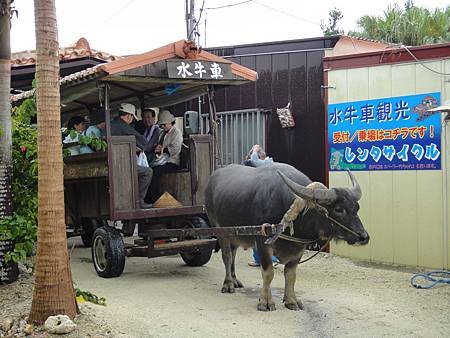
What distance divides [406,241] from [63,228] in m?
5.36

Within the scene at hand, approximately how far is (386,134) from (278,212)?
10.5 feet

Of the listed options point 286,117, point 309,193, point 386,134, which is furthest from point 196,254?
point 386,134

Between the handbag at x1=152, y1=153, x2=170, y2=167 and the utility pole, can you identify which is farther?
the utility pole

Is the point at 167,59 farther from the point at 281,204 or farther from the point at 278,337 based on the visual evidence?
the point at 278,337

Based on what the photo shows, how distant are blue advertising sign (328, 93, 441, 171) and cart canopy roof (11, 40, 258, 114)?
1.95 metres

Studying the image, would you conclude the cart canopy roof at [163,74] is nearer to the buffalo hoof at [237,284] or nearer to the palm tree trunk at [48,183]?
the palm tree trunk at [48,183]

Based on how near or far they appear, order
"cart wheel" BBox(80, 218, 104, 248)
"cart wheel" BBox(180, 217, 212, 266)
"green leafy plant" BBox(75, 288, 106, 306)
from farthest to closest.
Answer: "cart wheel" BBox(80, 218, 104, 248) < "cart wheel" BBox(180, 217, 212, 266) < "green leafy plant" BBox(75, 288, 106, 306)

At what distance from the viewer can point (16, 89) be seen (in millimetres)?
11797

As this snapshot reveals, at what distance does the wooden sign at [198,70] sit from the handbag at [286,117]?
254 centimetres

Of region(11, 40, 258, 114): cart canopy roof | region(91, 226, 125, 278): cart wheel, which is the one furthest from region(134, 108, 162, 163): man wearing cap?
region(91, 226, 125, 278): cart wheel

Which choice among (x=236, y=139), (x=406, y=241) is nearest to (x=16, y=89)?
(x=236, y=139)

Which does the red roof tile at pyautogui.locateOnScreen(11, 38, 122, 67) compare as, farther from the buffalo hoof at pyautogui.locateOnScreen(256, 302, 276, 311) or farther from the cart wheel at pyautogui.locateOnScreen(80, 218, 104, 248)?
the buffalo hoof at pyautogui.locateOnScreen(256, 302, 276, 311)

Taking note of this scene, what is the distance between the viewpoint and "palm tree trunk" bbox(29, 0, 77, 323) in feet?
16.0

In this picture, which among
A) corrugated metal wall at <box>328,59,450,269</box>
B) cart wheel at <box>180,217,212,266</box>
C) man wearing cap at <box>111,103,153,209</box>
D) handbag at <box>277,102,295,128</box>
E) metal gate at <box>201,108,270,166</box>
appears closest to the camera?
man wearing cap at <box>111,103,153,209</box>
